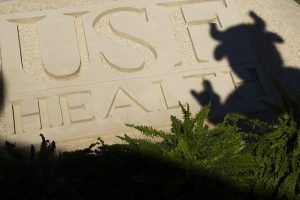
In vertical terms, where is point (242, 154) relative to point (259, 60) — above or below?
below

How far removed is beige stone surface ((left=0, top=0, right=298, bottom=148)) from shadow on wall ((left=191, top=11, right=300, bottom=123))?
0.11 ft

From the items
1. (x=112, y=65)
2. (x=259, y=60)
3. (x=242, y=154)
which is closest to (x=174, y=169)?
(x=242, y=154)

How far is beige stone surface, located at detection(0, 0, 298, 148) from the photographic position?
6613 mm

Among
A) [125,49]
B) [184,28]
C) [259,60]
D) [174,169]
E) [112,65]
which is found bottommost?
[174,169]

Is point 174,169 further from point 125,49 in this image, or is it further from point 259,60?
point 259,60

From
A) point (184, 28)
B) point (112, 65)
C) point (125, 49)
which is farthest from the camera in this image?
point (184, 28)

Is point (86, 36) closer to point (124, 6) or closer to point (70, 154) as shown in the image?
point (124, 6)

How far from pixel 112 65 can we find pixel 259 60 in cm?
237

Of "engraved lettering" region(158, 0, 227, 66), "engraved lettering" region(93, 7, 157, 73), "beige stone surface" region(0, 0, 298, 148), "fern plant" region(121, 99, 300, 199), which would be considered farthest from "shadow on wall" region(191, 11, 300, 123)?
"fern plant" region(121, 99, 300, 199)

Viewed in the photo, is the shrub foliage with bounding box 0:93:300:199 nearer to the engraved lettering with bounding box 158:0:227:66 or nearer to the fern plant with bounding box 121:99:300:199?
the fern plant with bounding box 121:99:300:199

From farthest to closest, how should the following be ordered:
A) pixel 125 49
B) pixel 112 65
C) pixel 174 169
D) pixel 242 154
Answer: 1. pixel 125 49
2. pixel 112 65
3. pixel 242 154
4. pixel 174 169

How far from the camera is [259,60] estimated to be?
747cm

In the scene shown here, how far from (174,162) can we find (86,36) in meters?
3.56

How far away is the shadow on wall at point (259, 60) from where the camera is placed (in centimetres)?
689
